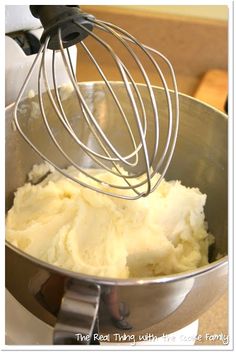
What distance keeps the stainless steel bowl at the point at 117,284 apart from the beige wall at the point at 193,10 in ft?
1.45

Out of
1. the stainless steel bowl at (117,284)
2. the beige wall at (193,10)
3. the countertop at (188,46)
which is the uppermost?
the beige wall at (193,10)

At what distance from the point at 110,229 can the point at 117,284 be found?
0.16 metres

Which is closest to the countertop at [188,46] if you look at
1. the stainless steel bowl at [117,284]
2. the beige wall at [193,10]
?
the beige wall at [193,10]

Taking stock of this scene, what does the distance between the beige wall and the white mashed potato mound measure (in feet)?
1.67

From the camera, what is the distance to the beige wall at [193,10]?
934 millimetres

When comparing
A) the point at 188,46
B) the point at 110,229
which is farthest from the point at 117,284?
the point at 188,46

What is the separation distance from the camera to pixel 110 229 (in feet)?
1.63

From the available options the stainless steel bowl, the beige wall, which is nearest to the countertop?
the beige wall

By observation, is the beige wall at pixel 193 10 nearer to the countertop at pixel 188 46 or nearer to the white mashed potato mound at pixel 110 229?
the countertop at pixel 188 46

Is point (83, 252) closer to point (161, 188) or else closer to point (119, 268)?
point (119, 268)

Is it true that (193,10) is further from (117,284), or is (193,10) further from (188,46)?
(117,284)

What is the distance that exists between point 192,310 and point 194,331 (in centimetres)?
12
